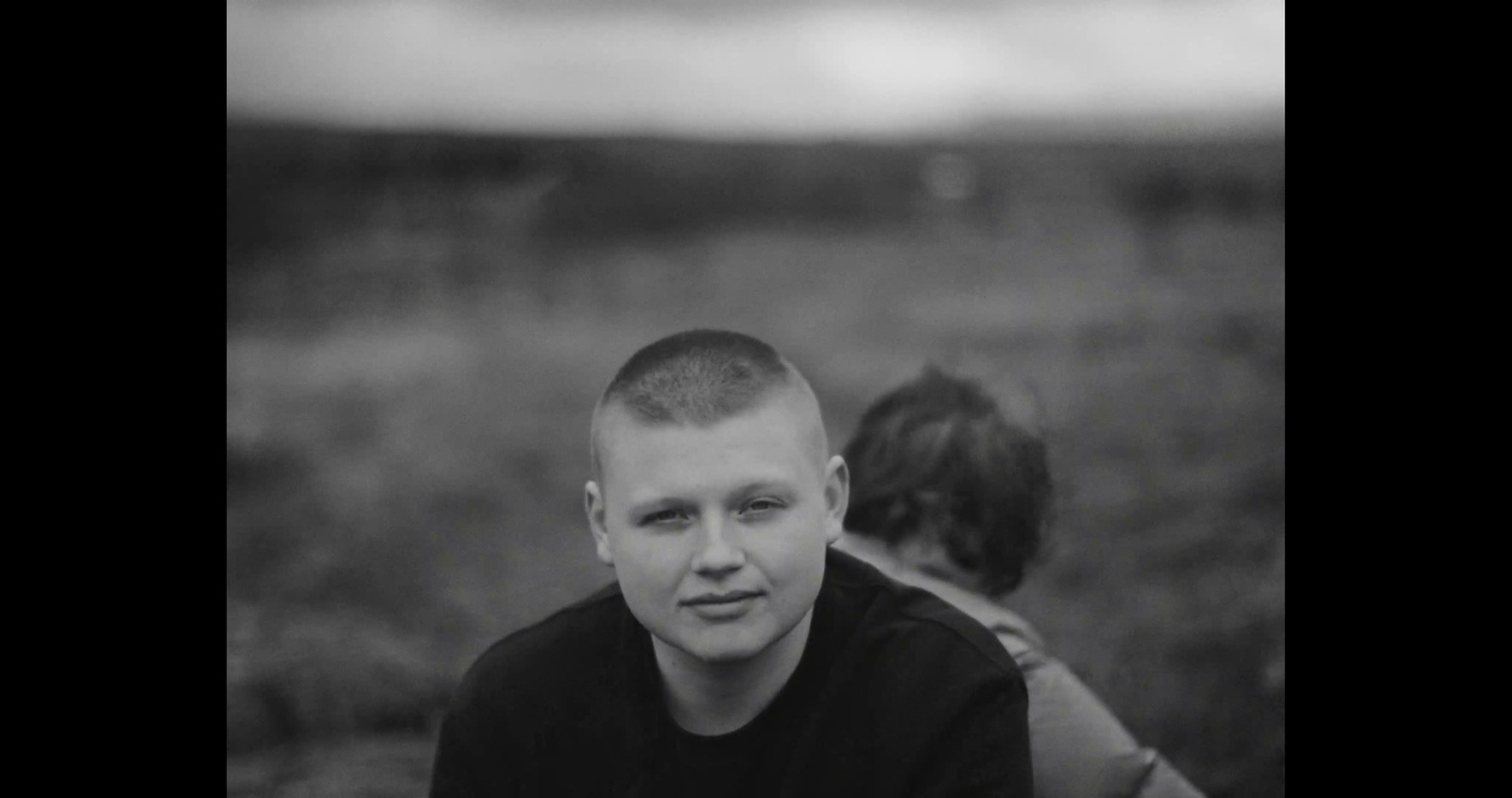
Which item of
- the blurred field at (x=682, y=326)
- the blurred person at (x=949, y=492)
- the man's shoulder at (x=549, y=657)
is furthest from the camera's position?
the blurred field at (x=682, y=326)

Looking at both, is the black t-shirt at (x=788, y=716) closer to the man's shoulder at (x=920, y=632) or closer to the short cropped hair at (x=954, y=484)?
the man's shoulder at (x=920, y=632)

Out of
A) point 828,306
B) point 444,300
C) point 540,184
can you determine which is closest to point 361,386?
point 444,300

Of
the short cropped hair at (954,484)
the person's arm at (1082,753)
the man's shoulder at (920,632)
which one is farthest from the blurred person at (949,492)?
the man's shoulder at (920,632)

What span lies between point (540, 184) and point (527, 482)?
93 cm

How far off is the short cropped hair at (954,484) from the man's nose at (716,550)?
25.1 inches

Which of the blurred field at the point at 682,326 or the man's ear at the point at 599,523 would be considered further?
the blurred field at the point at 682,326

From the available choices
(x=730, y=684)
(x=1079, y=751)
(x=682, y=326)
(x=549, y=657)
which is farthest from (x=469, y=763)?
(x=682, y=326)

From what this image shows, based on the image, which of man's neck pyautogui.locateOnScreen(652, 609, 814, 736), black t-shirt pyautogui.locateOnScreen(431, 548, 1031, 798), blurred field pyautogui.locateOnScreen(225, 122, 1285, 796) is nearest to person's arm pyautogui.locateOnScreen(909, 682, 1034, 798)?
black t-shirt pyautogui.locateOnScreen(431, 548, 1031, 798)

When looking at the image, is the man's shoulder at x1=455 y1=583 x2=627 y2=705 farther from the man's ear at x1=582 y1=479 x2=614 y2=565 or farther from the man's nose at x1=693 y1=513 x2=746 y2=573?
the man's nose at x1=693 y1=513 x2=746 y2=573

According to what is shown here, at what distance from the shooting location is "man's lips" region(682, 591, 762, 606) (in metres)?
1.26

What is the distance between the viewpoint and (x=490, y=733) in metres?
1.44

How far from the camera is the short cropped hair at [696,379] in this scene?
129cm

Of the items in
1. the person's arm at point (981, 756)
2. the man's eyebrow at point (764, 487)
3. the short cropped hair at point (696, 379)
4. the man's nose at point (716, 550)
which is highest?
the short cropped hair at point (696, 379)

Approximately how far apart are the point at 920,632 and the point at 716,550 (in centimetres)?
28
